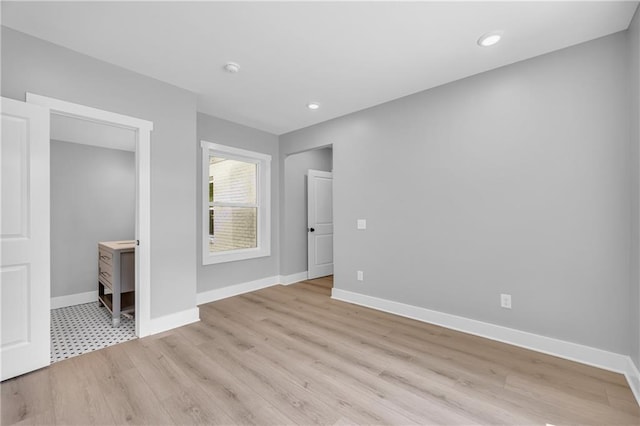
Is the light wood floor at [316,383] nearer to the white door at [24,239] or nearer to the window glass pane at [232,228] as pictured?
the white door at [24,239]

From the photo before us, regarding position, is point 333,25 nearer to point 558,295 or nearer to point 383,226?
point 383,226

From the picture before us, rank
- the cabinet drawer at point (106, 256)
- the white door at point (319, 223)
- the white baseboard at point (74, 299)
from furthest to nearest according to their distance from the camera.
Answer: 1. the white door at point (319, 223)
2. the white baseboard at point (74, 299)
3. the cabinet drawer at point (106, 256)

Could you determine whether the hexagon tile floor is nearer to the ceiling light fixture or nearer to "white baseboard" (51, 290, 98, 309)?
"white baseboard" (51, 290, 98, 309)

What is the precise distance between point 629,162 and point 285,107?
3300mm

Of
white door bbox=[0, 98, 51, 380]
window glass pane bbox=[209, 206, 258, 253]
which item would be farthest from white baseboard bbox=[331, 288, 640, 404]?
white door bbox=[0, 98, 51, 380]

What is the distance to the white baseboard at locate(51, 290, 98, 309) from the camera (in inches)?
151

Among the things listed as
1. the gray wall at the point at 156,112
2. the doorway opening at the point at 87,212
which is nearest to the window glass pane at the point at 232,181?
the gray wall at the point at 156,112

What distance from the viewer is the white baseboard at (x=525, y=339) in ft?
7.00

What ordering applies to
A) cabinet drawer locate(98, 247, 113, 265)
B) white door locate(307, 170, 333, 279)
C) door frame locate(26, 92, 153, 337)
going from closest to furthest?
1. door frame locate(26, 92, 153, 337)
2. cabinet drawer locate(98, 247, 113, 265)
3. white door locate(307, 170, 333, 279)

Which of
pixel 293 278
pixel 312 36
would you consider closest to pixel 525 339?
pixel 312 36

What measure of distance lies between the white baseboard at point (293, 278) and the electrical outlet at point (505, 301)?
319 centimetres

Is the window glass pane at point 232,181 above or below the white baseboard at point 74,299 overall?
above

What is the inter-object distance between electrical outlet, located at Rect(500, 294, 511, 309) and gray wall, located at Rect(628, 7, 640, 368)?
0.77 metres

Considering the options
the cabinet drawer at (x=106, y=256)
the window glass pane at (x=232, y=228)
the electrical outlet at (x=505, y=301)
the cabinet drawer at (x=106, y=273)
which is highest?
the window glass pane at (x=232, y=228)
